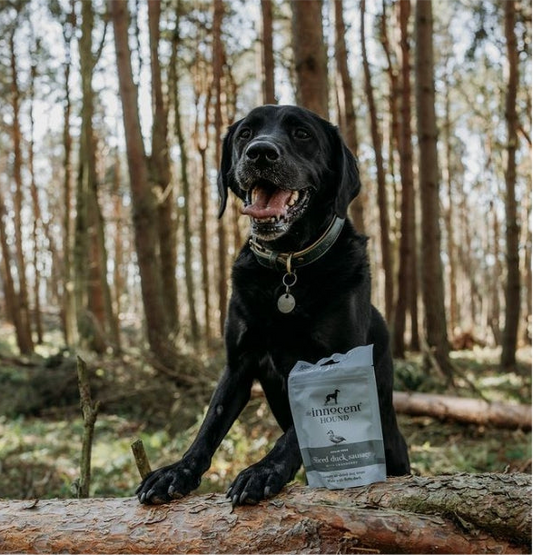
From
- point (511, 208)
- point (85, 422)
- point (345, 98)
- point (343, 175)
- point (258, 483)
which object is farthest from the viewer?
point (345, 98)

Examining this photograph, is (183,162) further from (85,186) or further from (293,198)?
(293,198)

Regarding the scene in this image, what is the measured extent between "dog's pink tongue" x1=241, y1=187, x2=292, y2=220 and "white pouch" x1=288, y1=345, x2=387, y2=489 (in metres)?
0.85

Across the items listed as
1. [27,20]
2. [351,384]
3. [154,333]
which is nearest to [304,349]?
[351,384]

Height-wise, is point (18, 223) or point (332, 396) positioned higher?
point (18, 223)

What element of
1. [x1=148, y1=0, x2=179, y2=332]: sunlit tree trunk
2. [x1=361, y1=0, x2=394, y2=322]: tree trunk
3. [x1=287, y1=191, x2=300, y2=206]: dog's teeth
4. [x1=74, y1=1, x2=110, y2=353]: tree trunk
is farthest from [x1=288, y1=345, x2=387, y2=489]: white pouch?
[x1=361, y1=0, x2=394, y2=322]: tree trunk

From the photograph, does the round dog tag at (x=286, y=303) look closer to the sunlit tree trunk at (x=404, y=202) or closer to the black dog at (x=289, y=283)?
the black dog at (x=289, y=283)

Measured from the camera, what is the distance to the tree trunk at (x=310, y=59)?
563 centimetres

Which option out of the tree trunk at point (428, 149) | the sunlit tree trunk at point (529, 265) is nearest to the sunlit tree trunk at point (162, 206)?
the tree trunk at point (428, 149)

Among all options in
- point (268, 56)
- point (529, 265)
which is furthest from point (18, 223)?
point (529, 265)

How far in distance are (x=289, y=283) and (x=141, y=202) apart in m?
6.50

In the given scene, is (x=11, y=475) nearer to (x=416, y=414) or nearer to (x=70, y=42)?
(x=416, y=414)

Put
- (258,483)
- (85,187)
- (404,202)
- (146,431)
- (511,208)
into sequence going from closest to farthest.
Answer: (258,483) → (146,431) → (511,208) → (404,202) → (85,187)

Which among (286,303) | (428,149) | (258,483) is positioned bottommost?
(258,483)

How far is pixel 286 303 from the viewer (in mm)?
2852
